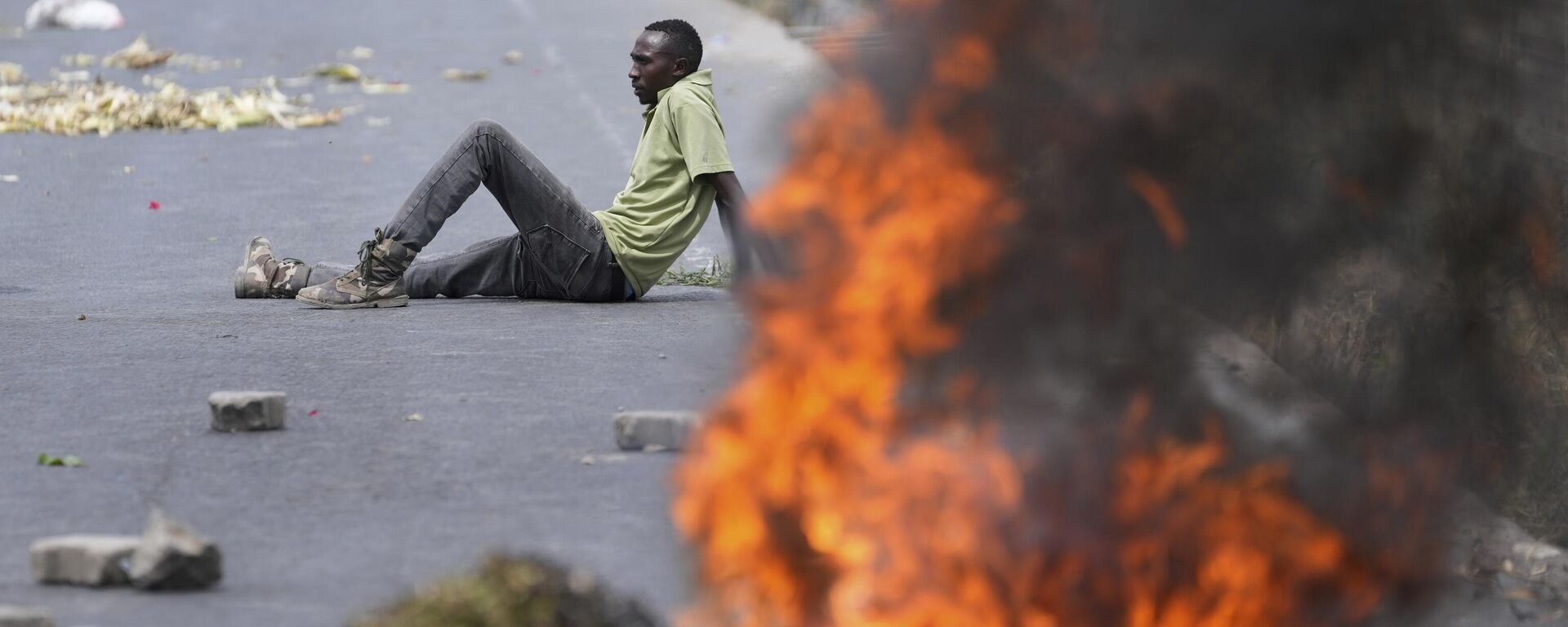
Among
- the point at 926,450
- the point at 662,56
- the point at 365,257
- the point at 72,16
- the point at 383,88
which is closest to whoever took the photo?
the point at 926,450

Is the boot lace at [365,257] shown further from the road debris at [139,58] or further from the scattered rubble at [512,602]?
the road debris at [139,58]

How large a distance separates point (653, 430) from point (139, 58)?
15196 millimetres

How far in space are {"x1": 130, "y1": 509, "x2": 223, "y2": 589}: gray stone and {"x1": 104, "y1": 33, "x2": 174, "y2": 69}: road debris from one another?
16064 mm

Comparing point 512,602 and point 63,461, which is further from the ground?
point 512,602

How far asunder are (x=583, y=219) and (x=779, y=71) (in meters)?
10.4

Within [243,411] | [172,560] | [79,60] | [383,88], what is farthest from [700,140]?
[79,60]

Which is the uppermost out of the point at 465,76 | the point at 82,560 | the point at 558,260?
the point at 82,560

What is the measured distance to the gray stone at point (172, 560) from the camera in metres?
4.25

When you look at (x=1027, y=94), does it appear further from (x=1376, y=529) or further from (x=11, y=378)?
(x=11, y=378)

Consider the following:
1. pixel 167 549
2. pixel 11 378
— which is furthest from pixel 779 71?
pixel 167 549

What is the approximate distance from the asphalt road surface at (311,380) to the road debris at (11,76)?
11.4 ft

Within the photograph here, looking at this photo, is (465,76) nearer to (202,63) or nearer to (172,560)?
(202,63)

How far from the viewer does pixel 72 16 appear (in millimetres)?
23938

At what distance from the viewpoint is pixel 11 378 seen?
6.77 metres
